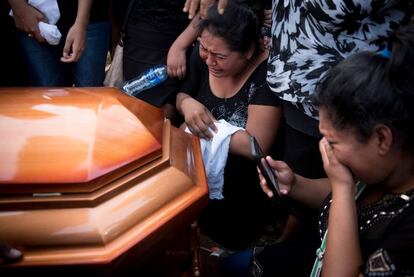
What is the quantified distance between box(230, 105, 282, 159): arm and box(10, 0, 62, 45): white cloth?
3.97 feet

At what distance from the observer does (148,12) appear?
8.58 ft

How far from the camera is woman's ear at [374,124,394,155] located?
4.12ft

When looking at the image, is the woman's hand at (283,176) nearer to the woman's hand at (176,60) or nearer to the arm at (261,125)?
the arm at (261,125)

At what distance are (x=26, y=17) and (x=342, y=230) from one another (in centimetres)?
210

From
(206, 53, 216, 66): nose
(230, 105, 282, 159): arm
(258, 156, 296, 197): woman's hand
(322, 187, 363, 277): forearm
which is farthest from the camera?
(206, 53, 216, 66): nose

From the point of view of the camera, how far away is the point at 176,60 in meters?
2.57

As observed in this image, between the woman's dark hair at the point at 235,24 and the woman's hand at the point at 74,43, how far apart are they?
2.71 ft

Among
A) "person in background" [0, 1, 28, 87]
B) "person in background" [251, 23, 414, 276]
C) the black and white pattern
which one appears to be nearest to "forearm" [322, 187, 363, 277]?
"person in background" [251, 23, 414, 276]

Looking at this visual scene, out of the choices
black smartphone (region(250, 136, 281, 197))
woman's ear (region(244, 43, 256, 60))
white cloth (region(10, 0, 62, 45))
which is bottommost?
black smartphone (region(250, 136, 281, 197))

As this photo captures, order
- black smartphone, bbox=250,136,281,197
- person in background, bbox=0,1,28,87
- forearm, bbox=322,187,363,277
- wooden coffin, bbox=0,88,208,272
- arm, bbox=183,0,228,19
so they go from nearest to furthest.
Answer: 1. wooden coffin, bbox=0,88,208,272
2. forearm, bbox=322,187,363,277
3. black smartphone, bbox=250,136,281,197
4. arm, bbox=183,0,228,19
5. person in background, bbox=0,1,28,87

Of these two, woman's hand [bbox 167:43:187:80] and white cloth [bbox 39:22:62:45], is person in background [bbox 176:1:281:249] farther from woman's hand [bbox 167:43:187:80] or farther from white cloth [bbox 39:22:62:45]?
white cloth [bbox 39:22:62:45]

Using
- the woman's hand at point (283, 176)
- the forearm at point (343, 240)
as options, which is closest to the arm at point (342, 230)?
the forearm at point (343, 240)

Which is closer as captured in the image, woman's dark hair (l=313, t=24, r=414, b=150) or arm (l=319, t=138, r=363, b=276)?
woman's dark hair (l=313, t=24, r=414, b=150)

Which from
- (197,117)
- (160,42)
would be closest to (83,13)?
(160,42)
